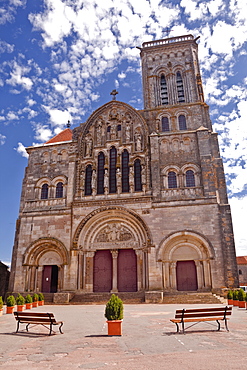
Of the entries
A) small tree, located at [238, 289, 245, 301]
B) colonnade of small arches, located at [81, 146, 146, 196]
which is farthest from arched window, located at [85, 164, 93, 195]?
small tree, located at [238, 289, 245, 301]

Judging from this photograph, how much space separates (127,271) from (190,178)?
9183 mm

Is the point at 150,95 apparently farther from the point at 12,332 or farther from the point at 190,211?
the point at 12,332

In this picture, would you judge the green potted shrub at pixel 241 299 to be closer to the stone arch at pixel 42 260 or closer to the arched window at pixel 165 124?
the stone arch at pixel 42 260

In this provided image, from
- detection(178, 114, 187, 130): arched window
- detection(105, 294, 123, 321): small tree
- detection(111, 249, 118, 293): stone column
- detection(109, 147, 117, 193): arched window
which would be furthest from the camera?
detection(178, 114, 187, 130): arched window

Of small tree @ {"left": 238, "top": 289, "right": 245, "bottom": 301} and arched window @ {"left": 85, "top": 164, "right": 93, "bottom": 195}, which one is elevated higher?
arched window @ {"left": 85, "top": 164, "right": 93, "bottom": 195}

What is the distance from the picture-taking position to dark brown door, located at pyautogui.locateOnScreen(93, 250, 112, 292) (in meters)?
Result: 24.1

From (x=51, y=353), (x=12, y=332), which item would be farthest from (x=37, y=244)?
(x=51, y=353)

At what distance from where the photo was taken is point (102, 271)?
24.6 m

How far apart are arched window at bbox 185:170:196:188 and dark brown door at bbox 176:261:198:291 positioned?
6.23 metres

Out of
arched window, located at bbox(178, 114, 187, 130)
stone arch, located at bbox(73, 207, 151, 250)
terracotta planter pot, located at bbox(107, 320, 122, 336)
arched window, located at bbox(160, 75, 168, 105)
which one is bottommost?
terracotta planter pot, located at bbox(107, 320, 122, 336)

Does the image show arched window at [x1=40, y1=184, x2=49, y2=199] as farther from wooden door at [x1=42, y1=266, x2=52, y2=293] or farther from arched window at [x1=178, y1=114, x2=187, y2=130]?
arched window at [x1=178, y1=114, x2=187, y2=130]

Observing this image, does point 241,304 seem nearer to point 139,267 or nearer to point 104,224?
point 139,267

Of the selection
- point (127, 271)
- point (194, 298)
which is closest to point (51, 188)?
point (127, 271)

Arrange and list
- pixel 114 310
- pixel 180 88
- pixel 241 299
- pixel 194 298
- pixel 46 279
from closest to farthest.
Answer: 1. pixel 114 310
2. pixel 241 299
3. pixel 194 298
4. pixel 46 279
5. pixel 180 88
